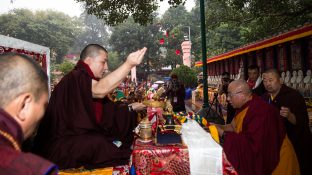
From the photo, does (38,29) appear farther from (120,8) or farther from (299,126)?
(299,126)

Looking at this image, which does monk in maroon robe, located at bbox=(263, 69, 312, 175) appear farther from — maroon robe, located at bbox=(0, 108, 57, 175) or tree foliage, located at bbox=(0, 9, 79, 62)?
tree foliage, located at bbox=(0, 9, 79, 62)

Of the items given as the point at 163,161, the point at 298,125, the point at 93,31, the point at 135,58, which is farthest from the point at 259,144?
the point at 93,31

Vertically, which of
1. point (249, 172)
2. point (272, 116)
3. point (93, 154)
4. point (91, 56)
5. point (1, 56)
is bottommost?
point (249, 172)

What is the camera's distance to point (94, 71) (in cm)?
242

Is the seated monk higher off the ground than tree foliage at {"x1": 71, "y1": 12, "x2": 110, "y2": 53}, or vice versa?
tree foliage at {"x1": 71, "y1": 12, "x2": 110, "y2": 53}

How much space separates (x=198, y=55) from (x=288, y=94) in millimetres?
27582

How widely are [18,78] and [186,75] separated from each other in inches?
583

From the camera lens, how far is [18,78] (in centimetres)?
89

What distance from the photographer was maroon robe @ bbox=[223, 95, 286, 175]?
2465 mm

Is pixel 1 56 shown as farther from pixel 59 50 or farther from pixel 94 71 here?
pixel 59 50

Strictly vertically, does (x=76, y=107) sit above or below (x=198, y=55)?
below

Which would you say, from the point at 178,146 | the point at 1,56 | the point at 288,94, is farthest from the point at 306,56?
the point at 1,56

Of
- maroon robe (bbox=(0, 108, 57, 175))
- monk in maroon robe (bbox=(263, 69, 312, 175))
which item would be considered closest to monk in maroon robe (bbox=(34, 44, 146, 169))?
maroon robe (bbox=(0, 108, 57, 175))

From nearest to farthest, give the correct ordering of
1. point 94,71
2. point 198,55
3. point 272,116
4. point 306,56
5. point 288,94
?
point 94,71
point 272,116
point 288,94
point 306,56
point 198,55
